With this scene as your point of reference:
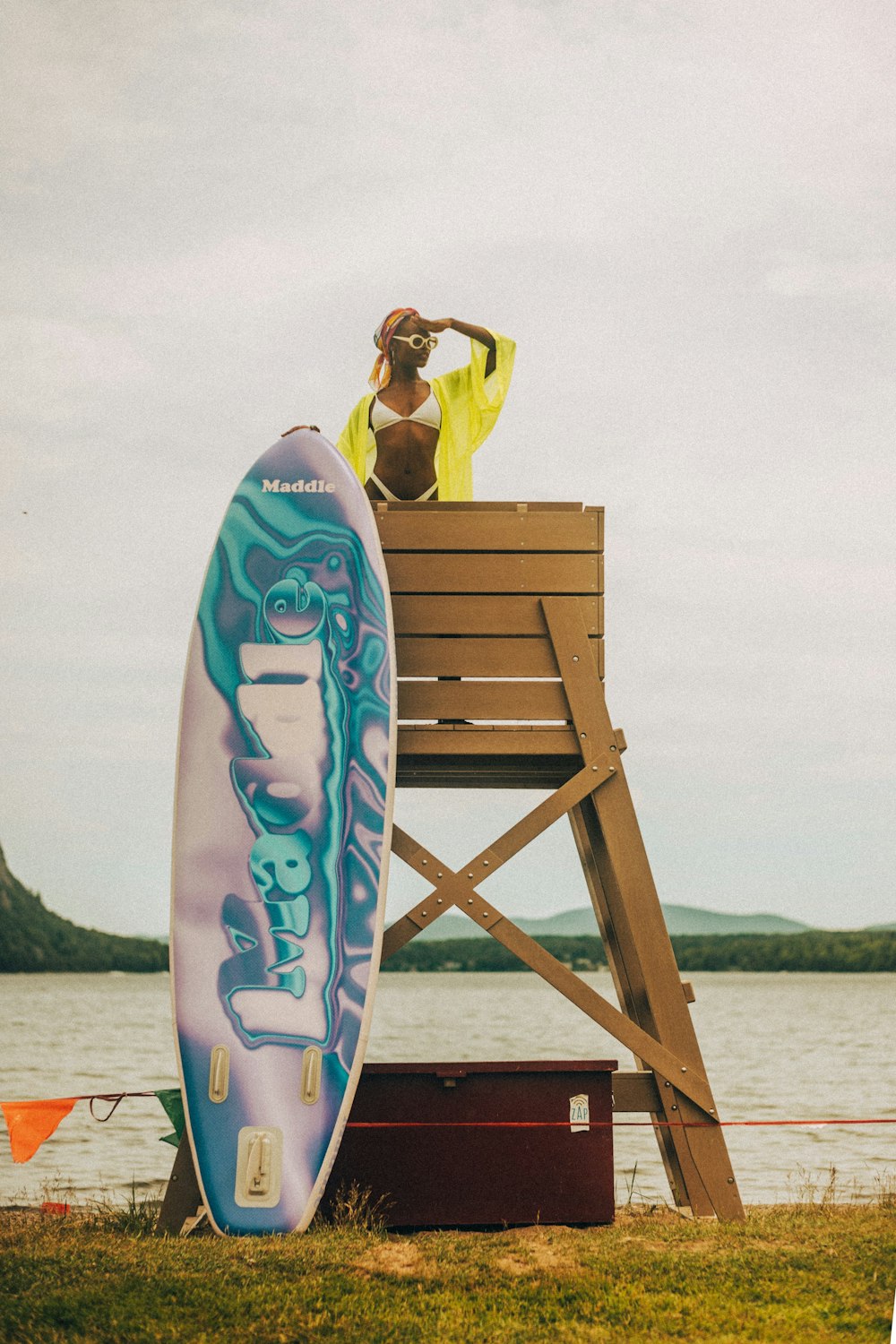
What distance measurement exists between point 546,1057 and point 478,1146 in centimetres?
2205

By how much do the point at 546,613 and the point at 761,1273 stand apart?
248 cm

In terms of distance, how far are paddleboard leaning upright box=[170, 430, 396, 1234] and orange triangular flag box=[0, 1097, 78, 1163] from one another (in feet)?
2.16

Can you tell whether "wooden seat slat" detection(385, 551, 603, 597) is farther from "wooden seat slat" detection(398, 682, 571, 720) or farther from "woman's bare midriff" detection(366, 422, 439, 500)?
"woman's bare midriff" detection(366, 422, 439, 500)

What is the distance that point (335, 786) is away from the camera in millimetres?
5137

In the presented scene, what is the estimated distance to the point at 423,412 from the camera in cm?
605

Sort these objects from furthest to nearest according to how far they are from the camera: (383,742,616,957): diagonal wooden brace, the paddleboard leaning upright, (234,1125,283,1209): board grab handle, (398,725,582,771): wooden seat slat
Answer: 1. (398,725,582,771): wooden seat slat
2. (383,742,616,957): diagonal wooden brace
3. the paddleboard leaning upright
4. (234,1125,283,1209): board grab handle

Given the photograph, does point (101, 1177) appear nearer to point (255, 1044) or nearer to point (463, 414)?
point (255, 1044)

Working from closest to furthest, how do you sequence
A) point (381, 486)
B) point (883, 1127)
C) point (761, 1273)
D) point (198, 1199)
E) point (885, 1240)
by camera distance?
point (761, 1273), point (885, 1240), point (198, 1199), point (381, 486), point (883, 1127)

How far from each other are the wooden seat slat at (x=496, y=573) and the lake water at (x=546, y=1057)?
2.38 metres

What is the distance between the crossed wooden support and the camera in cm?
514

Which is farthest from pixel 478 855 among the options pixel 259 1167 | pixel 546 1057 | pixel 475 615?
pixel 546 1057

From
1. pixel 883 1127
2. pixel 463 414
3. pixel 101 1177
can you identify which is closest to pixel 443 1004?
pixel 883 1127

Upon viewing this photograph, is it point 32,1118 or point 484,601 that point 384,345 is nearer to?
point 484,601

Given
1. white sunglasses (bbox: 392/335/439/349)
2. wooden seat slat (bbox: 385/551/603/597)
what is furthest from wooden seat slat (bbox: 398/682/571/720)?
white sunglasses (bbox: 392/335/439/349)
